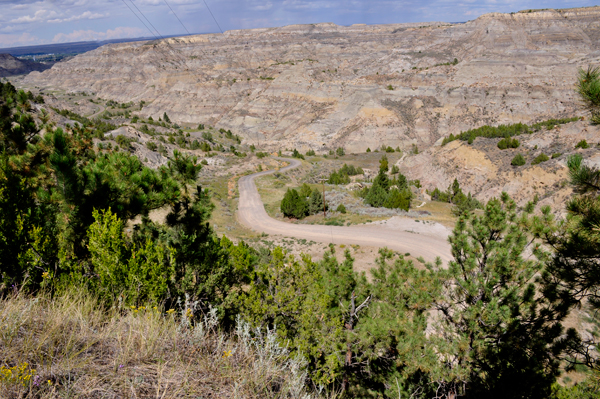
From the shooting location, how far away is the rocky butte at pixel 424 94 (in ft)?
153

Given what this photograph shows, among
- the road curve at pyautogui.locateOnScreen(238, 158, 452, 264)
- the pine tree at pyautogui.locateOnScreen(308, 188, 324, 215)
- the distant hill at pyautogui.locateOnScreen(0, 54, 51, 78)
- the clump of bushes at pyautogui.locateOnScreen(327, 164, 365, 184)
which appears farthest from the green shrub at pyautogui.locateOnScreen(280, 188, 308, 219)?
the distant hill at pyautogui.locateOnScreen(0, 54, 51, 78)

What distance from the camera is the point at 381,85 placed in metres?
83.3

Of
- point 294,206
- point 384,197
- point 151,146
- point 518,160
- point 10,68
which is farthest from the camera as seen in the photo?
point 10,68

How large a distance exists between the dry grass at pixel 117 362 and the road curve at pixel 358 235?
64.5 ft

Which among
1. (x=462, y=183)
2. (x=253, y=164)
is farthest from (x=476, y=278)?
(x=253, y=164)

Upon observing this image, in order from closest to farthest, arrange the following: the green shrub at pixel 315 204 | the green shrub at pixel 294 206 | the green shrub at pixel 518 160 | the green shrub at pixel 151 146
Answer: the green shrub at pixel 294 206 → the green shrub at pixel 315 204 → the green shrub at pixel 518 160 → the green shrub at pixel 151 146

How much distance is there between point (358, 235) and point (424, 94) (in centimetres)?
6480

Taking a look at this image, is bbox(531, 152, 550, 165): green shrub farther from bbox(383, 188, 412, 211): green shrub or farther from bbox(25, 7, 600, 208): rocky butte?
bbox(383, 188, 412, 211): green shrub

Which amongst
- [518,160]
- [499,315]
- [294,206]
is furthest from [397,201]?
[499,315]

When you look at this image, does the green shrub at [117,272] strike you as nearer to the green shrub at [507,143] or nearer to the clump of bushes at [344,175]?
the clump of bushes at [344,175]

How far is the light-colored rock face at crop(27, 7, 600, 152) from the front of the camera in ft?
236

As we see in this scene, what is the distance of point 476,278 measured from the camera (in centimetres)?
824

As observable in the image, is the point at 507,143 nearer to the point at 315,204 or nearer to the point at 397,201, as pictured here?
the point at 397,201

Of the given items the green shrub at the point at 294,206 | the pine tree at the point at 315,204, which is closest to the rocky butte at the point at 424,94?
the pine tree at the point at 315,204
